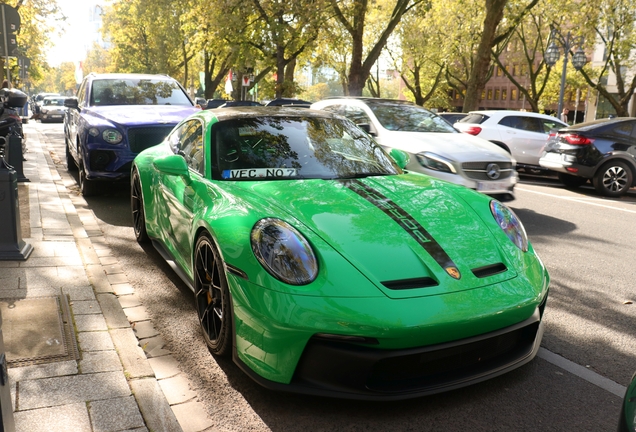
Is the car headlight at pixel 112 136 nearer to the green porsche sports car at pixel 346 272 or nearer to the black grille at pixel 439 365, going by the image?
the green porsche sports car at pixel 346 272

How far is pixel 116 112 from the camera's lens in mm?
8281

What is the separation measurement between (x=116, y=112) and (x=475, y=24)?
26.2 metres

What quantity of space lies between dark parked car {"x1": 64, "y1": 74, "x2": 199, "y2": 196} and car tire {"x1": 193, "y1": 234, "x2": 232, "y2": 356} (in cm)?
443

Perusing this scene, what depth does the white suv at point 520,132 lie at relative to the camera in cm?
1352

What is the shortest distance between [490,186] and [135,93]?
547 cm

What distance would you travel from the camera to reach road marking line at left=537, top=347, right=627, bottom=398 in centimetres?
319

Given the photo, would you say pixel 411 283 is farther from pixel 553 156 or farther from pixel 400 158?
pixel 553 156

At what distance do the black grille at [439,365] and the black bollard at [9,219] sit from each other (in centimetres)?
354

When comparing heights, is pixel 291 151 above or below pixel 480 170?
above

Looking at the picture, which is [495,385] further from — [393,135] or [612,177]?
[612,177]

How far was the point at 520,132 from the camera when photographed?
13695 mm

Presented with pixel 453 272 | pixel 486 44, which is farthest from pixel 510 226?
pixel 486 44

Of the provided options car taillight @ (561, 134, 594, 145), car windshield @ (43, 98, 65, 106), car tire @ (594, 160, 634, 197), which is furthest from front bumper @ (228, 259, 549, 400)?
car windshield @ (43, 98, 65, 106)

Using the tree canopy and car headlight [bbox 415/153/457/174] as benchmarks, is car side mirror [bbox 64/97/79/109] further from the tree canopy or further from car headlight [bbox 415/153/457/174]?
the tree canopy
